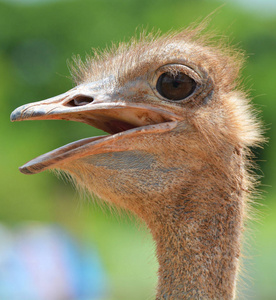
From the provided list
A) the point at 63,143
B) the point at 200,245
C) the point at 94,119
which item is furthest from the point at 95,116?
the point at 63,143

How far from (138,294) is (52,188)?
11.6 m

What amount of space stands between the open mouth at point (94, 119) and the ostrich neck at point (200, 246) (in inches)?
15.7

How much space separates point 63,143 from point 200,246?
25128 mm

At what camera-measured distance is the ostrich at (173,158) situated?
3.21 metres

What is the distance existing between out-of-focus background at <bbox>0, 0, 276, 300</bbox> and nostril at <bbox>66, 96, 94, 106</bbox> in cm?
670

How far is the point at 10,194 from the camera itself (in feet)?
74.1

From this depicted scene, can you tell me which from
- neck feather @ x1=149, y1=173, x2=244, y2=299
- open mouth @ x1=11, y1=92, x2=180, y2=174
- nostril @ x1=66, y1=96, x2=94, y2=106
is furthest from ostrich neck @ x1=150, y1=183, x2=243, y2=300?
nostril @ x1=66, y1=96, x2=94, y2=106

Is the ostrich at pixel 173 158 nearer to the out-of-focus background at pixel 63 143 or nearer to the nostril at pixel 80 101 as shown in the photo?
the nostril at pixel 80 101

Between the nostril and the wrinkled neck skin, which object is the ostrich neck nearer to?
the wrinkled neck skin

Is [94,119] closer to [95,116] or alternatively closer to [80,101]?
[95,116]

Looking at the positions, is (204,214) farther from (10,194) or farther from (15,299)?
(10,194)

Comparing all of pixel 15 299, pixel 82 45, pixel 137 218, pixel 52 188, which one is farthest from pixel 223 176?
pixel 82 45

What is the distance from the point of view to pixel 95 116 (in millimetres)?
3338

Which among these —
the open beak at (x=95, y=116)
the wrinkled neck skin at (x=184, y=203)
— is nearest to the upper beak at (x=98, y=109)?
the open beak at (x=95, y=116)
